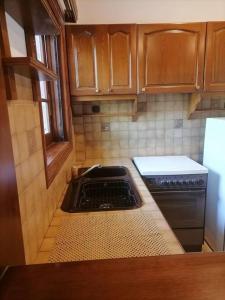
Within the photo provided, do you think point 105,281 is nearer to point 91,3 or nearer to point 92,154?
point 92,154

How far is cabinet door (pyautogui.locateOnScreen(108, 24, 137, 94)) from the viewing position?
1752 mm

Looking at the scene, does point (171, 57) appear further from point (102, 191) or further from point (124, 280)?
point (124, 280)

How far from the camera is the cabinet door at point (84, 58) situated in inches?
68.4

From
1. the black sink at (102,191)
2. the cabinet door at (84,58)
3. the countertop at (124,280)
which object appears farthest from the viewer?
the cabinet door at (84,58)

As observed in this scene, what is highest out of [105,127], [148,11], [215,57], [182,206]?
[148,11]

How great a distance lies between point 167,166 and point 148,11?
1.52 meters

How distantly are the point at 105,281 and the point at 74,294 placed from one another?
0.07 meters

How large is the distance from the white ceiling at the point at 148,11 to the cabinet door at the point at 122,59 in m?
0.37

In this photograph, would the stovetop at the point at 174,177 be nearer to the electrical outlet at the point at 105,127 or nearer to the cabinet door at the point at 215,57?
the electrical outlet at the point at 105,127

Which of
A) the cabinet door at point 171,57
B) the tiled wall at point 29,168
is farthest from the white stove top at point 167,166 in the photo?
the tiled wall at point 29,168

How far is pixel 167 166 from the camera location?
6.36 ft

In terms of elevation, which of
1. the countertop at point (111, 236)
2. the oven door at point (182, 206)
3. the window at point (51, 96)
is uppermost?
the window at point (51, 96)

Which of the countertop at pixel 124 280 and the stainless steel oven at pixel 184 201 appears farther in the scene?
the stainless steel oven at pixel 184 201

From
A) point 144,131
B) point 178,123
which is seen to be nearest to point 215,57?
point 178,123
